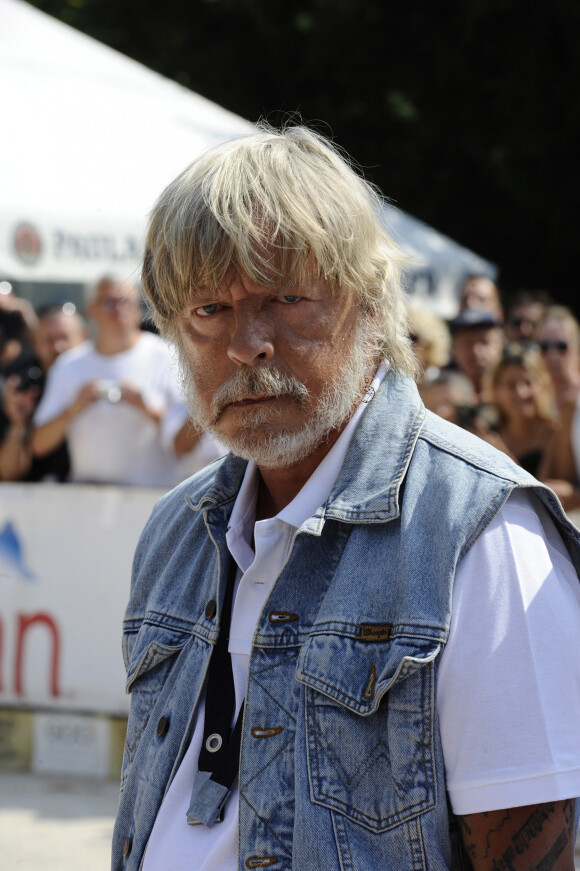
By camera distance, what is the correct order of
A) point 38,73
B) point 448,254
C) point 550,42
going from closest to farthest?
1. point 38,73
2. point 448,254
3. point 550,42

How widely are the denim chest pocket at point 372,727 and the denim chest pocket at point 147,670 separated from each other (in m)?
0.37

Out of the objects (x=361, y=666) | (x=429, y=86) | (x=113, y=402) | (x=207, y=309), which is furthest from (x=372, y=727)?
(x=429, y=86)

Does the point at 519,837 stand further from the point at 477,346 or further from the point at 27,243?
the point at 27,243

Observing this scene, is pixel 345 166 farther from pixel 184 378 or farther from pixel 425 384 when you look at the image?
pixel 425 384

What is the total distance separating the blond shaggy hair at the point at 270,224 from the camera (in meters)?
1.66

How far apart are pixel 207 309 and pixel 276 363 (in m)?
0.15

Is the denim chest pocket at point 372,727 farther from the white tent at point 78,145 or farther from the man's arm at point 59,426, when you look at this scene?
the white tent at point 78,145

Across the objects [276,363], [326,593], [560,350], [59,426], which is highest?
[560,350]

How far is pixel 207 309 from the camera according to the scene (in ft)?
5.72

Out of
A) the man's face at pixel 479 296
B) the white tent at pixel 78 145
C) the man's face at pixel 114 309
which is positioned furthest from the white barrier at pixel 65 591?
the man's face at pixel 479 296

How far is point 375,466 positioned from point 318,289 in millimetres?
301

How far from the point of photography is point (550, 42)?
13.0m

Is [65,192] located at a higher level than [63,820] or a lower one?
higher

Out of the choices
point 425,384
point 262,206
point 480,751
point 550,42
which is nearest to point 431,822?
point 480,751
